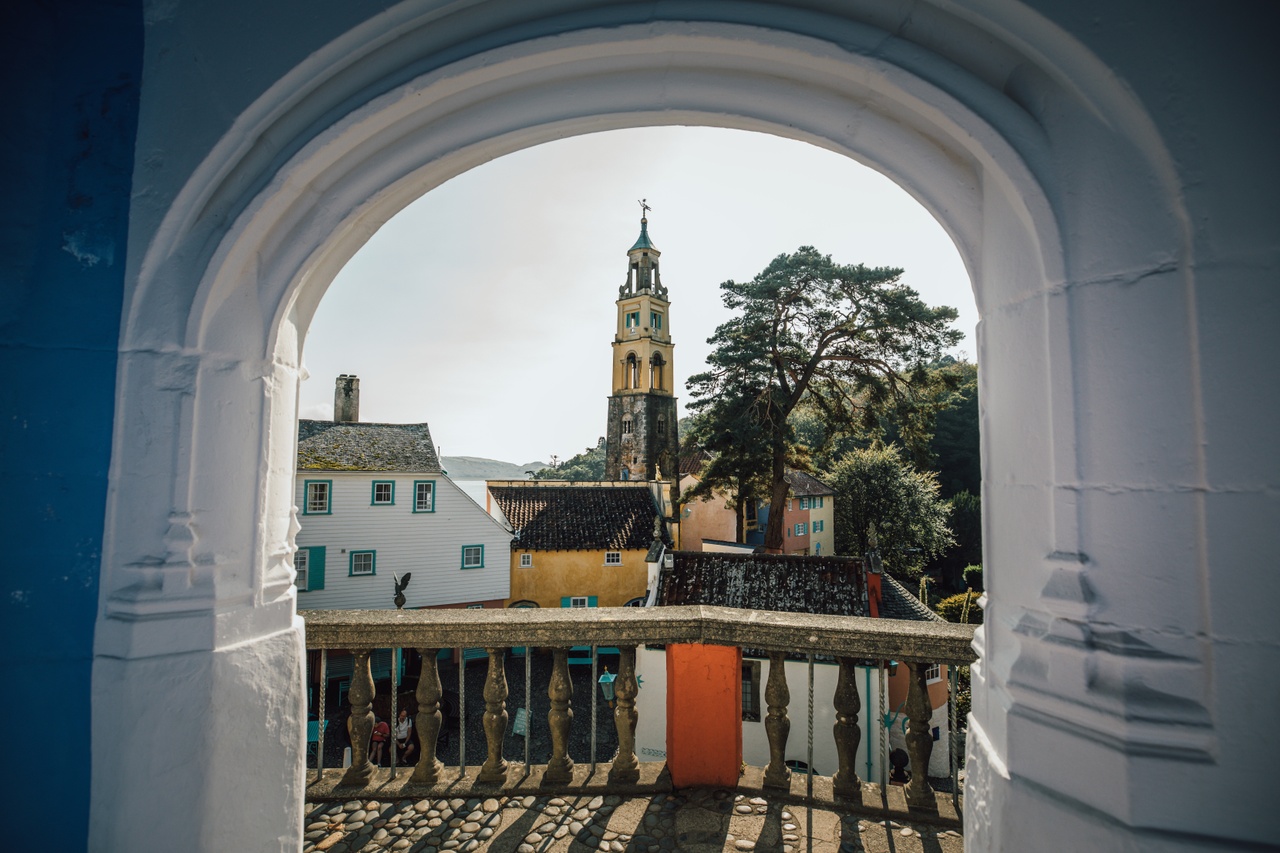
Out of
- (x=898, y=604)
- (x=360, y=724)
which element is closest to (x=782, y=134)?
(x=360, y=724)

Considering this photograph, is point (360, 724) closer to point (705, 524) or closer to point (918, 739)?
point (918, 739)

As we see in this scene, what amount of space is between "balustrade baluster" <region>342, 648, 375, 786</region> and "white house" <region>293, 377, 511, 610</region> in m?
15.7

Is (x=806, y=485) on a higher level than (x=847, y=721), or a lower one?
higher

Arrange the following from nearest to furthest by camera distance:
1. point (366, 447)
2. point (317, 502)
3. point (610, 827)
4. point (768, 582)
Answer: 1. point (610, 827)
2. point (768, 582)
3. point (317, 502)
4. point (366, 447)

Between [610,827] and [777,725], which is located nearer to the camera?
[610,827]

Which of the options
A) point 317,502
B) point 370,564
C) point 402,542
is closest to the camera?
point 317,502

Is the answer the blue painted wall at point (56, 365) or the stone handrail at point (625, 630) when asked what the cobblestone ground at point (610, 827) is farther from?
the blue painted wall at point (56, 365)

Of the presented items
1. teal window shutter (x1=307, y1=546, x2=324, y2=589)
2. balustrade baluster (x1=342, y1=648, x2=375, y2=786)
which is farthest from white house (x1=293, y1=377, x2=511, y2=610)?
balustrade baluster (x1=342, y1=648, x2=375, y2=786)

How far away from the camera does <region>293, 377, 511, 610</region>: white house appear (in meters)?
17.4

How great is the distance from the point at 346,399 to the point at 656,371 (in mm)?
18115

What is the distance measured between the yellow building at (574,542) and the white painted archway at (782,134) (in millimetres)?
17801

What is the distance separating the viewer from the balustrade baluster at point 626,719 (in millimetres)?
2594

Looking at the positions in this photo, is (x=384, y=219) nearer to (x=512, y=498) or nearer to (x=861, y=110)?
(x=861, y=110)

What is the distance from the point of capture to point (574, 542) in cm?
2184
